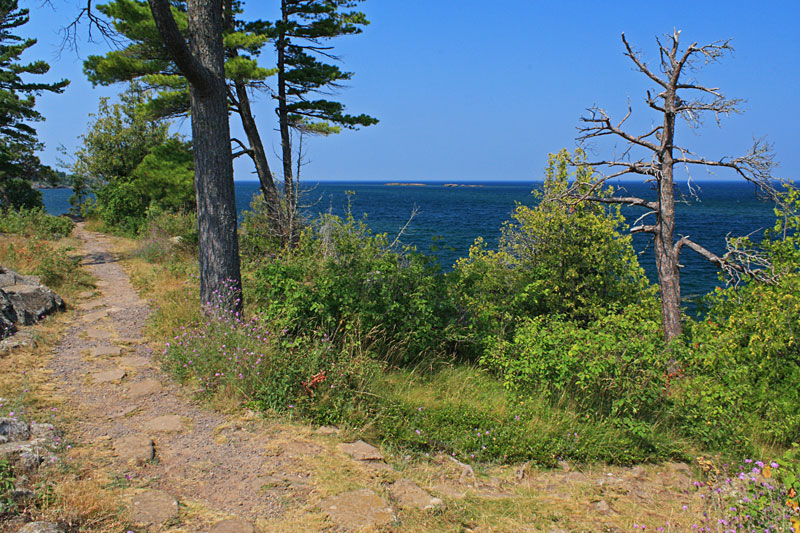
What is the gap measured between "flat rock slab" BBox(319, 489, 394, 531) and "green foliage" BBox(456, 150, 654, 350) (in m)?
5.62

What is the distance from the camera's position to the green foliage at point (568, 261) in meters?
9.14

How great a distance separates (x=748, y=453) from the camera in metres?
5.27

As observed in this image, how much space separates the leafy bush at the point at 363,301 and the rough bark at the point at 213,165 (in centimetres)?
43

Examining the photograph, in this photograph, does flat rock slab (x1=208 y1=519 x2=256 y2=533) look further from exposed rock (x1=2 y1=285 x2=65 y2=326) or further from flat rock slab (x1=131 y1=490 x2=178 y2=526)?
exposed rock (x1=2 y1=285 x2=65 y2=326)

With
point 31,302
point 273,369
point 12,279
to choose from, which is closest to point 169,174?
point 12,279

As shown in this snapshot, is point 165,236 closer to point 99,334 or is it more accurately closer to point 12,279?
point 12,279

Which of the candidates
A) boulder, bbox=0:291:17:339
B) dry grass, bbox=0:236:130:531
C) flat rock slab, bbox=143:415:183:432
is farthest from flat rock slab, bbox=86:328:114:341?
flat rock slab, bbox=143:415:183:432

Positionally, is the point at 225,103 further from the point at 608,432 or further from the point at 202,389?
the point at 608,432

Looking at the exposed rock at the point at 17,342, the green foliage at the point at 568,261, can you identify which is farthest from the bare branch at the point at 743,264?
the exposed rock at the point at 17,342

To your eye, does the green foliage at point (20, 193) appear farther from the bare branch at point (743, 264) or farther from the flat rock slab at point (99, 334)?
the bare branch at point (743, 264)

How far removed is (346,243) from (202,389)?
114 inches

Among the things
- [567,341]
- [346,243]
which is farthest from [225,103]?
[567,341]

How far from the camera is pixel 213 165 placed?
20.0 ft

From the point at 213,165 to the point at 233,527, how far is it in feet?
13.9
